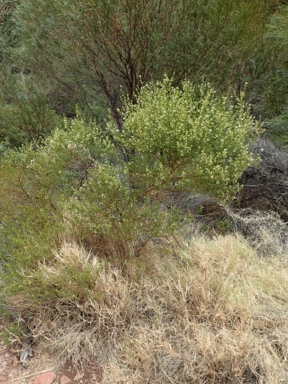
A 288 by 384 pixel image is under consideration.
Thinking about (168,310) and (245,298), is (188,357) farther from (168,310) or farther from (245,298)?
(245,298)

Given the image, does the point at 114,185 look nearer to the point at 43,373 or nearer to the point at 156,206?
the point at 156,206

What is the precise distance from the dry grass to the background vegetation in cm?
1

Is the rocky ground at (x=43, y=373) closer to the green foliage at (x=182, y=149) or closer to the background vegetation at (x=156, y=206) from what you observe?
the background vegetation at (x=156, y=206)

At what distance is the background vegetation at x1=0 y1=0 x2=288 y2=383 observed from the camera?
9.24 feet

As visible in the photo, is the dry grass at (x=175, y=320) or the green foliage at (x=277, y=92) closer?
the dry grass at (x=175, y=320)

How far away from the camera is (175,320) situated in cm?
297

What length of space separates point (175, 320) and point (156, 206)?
1241 millimetres

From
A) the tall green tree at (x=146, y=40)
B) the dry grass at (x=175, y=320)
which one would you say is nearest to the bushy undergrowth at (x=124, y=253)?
the dry grass at (x=175, y=320)

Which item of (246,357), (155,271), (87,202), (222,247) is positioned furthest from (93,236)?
(246,357)

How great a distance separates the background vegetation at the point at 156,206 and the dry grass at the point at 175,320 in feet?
0.05

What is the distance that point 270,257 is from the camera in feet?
12.9

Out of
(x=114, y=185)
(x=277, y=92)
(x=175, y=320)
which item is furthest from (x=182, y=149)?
(x=277, y=92)

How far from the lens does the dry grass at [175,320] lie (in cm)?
253

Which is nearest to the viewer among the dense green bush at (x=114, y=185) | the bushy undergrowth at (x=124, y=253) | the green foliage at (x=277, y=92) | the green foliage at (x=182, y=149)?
the bushy undergrowth at (x=124, y=253)
